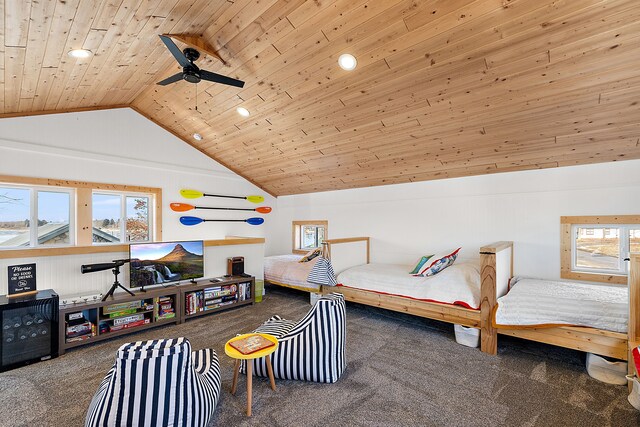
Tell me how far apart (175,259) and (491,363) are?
394 centimetres

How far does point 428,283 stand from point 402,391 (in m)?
1.51

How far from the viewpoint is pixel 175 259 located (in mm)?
4047

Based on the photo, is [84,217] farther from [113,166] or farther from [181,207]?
[181,207]

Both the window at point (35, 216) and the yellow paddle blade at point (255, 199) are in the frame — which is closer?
the window at point (35, 216)

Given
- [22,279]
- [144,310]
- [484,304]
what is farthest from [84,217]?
[484,304]

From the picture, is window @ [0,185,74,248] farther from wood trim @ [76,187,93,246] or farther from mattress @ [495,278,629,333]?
mattress @ [495,278,629,333]

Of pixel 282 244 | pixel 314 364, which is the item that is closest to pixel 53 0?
pixel 314 364

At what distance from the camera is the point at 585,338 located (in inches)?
101

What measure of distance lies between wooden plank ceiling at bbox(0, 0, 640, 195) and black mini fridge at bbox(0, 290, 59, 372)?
217 cm

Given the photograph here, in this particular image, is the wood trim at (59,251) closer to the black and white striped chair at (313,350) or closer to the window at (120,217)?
the window at (120,217)

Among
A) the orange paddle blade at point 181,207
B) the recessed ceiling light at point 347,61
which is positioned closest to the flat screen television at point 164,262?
the orange paddle blade at point 181,207

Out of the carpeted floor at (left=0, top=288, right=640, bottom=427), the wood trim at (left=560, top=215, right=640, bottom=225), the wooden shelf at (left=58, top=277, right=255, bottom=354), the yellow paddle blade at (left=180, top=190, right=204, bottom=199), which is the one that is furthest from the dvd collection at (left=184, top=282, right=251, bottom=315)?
the wood trim at (left=560, top=215, right=640, bottom=225)

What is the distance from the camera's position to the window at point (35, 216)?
3866 millimetres

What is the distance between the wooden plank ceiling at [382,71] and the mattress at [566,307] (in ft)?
5.23
